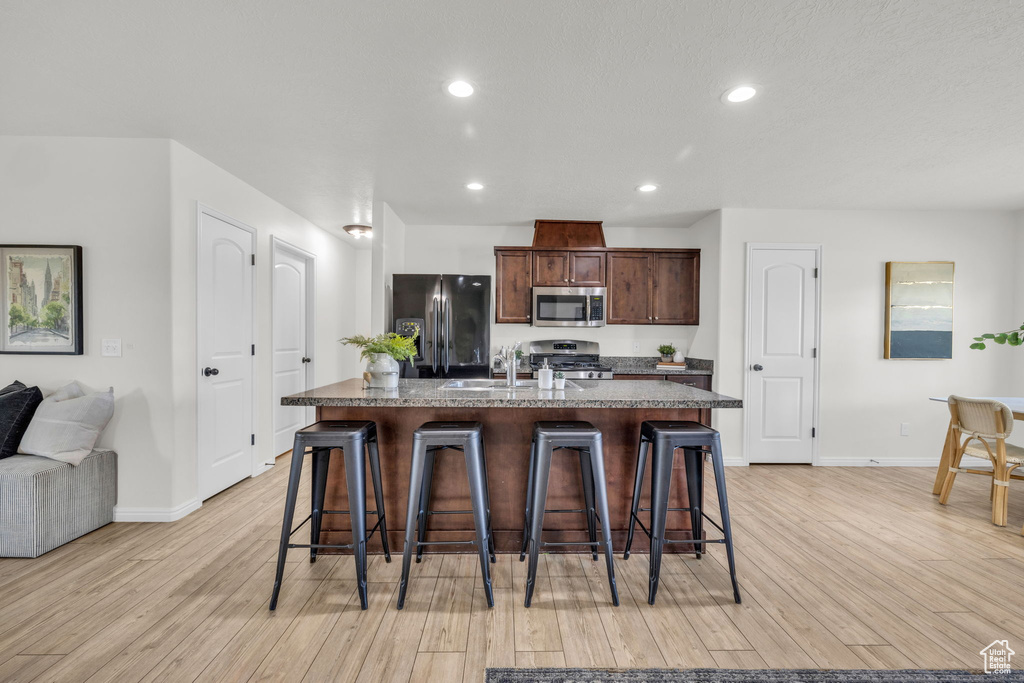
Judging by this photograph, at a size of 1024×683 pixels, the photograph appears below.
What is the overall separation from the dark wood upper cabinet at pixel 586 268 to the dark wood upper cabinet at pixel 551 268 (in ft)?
0.21

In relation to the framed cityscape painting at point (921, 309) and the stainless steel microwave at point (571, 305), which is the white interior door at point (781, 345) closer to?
the framed cityscape painting at point (921, 309)

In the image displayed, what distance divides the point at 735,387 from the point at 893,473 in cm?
152

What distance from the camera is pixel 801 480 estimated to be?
13.3 feet

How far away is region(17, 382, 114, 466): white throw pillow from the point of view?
2.67 metres

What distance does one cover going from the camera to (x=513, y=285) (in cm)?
505

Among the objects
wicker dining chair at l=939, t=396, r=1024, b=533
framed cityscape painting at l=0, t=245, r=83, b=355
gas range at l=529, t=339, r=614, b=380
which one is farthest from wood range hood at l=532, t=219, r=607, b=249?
framed cityscape painting at l=0, t=245, r=83, b=355

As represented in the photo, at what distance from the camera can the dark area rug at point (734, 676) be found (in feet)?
5.38

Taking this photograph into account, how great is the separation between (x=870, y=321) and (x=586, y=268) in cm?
273

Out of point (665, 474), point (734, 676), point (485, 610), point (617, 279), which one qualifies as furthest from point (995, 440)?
point (485, 610)

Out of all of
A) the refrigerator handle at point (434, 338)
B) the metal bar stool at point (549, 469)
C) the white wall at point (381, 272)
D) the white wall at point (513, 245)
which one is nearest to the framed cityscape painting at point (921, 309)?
the white wall at point (513, 245)

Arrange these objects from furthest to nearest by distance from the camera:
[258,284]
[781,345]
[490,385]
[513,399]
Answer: [781,345] → [258,284] → [490,385] → [513,399]

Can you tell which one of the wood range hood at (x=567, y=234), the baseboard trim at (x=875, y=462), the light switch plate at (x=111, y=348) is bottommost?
the baseboard trim at (x=875, y=462)

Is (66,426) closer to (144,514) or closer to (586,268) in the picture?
(144,514)

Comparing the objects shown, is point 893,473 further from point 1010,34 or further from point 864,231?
point 1010,34
